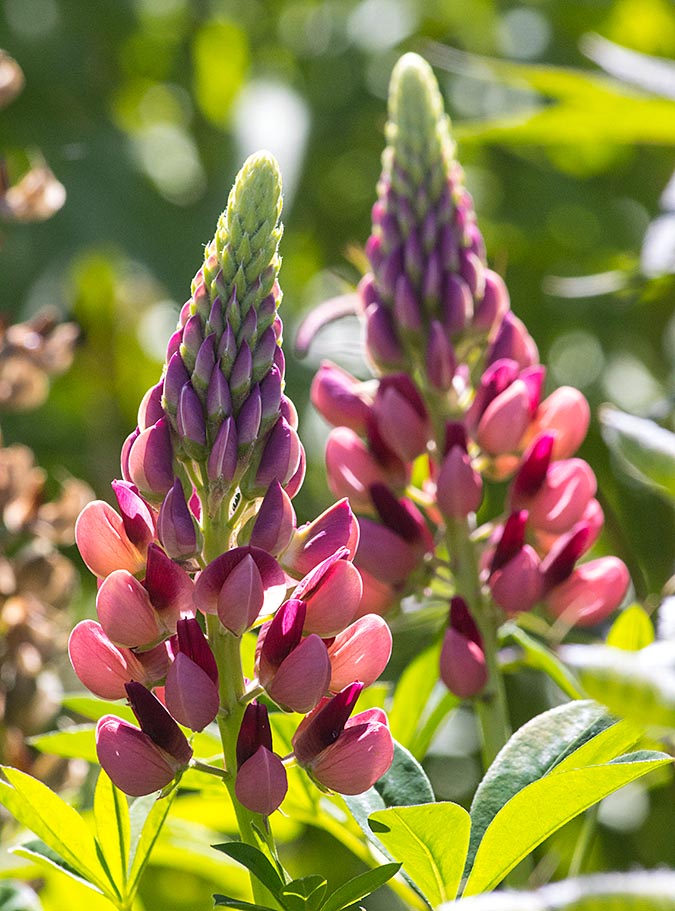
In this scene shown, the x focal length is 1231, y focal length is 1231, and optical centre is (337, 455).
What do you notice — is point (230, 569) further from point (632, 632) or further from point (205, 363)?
point (632, 632)

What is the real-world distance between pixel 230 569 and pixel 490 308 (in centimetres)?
39

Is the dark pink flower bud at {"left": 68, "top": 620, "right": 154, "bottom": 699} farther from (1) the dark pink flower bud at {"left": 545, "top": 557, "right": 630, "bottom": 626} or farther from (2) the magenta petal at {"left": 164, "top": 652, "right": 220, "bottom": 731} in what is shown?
(1) the dark pink flower bud at {"left": 545, "top": 557, "right": 630, "bottom": 626}

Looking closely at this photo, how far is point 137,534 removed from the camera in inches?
24.4

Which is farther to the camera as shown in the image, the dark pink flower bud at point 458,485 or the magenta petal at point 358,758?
the dark pink flower bud at point 458,485

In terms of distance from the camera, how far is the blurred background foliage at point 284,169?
1.79 metres

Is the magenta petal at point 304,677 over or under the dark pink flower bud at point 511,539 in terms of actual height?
over

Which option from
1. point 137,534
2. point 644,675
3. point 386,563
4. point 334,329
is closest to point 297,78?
point 334,329

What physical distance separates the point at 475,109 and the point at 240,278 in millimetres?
1593

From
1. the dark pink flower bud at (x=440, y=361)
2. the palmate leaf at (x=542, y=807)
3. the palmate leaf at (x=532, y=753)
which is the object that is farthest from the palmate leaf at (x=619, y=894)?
the dark pink flower bud at (x=440, y=361)

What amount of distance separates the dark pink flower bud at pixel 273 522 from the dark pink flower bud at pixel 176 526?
31mm

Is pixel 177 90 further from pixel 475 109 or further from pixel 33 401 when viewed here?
pixel 33 401

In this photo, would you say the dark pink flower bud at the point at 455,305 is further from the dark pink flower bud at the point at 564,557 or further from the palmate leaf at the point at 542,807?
the palmate leaf at the point at 542,807

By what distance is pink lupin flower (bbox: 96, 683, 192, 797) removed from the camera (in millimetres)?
580

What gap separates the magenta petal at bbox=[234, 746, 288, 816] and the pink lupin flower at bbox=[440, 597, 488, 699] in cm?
23
